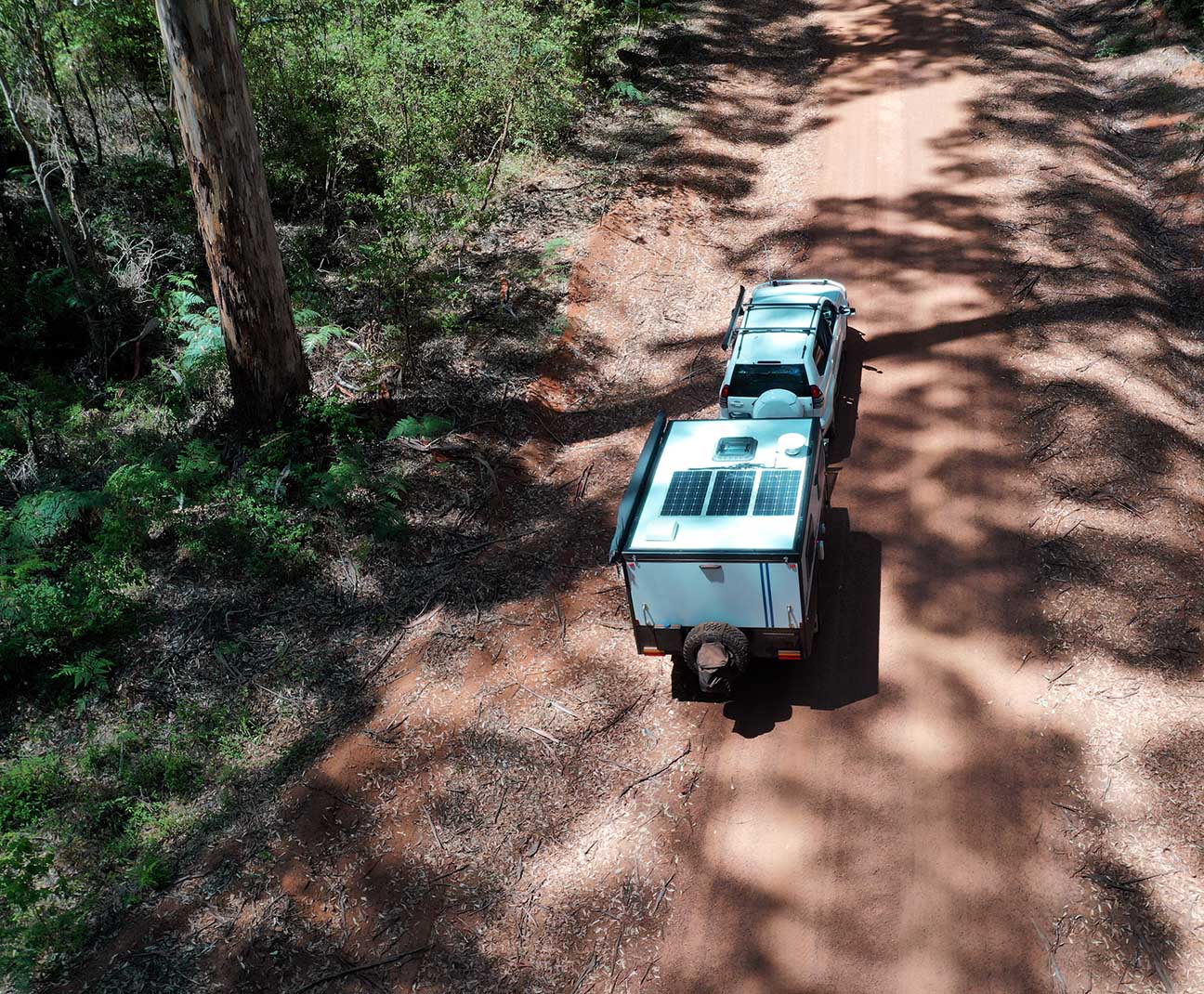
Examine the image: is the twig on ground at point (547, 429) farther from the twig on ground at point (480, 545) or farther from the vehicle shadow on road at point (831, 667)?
the vehicle shadow on road at point (831, 667)

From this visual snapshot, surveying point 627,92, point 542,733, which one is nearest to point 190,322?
point 542,733

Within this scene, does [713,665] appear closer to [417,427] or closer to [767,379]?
[767,379]

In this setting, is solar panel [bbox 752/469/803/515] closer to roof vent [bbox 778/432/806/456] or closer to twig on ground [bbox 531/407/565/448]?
roof vent [bbox 778/432/806/456]

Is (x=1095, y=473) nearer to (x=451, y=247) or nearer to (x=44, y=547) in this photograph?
(x=451, y=247)

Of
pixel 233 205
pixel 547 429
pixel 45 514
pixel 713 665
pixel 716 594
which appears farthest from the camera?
pixel 547 429


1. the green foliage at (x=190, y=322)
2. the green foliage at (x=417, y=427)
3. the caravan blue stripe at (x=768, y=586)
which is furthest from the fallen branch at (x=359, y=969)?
the green foliage at (x=190, y=322)

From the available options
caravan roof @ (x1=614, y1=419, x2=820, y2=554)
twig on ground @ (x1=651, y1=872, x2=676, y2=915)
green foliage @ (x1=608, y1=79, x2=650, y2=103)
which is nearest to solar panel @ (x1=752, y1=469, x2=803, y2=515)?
caravan roof @ (x1=614, y1=419, x2=820, y2=554)

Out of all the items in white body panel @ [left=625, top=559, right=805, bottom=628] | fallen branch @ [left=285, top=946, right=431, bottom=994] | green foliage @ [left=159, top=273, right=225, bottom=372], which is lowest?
fallen branch @ [left=285, top=946, right=431, bottom=994]
